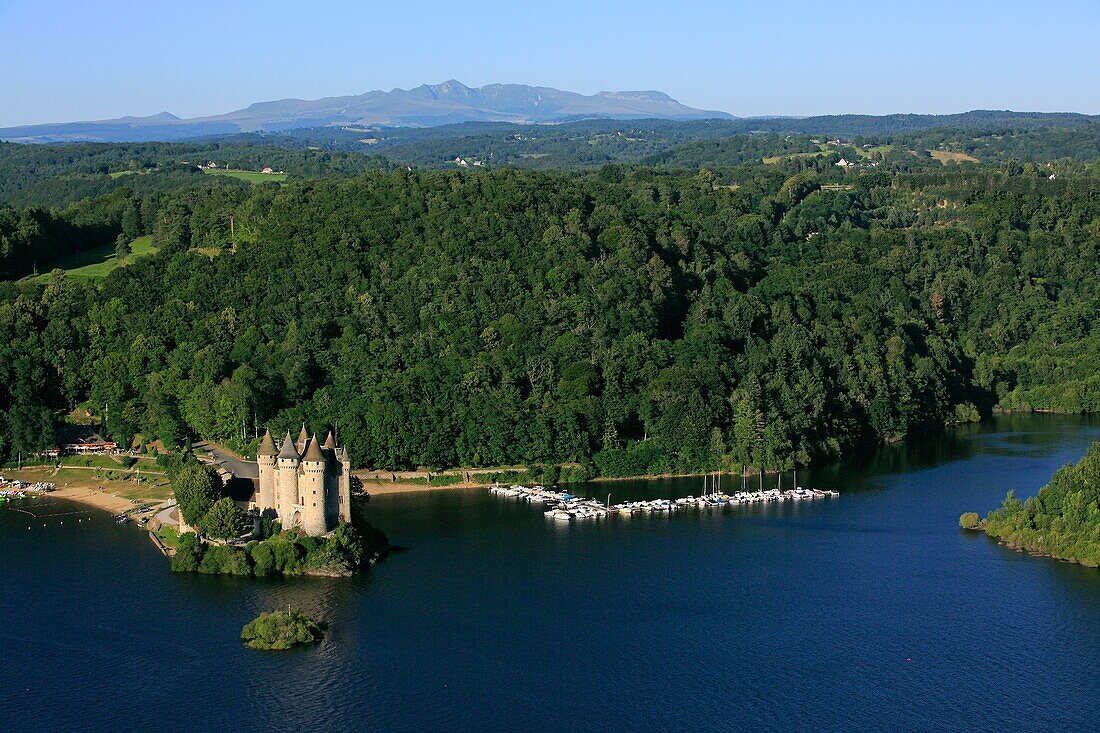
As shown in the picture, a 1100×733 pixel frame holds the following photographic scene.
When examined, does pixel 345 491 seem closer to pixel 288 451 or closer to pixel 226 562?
pixel 288 451

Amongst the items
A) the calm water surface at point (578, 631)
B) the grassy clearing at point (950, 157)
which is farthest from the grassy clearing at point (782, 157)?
the calm water surface at point (578, 631)

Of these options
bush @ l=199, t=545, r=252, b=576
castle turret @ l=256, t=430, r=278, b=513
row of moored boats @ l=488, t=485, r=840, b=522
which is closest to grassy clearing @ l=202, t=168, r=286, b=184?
row of moored boats @ l=488, t=485, r=840, b=522

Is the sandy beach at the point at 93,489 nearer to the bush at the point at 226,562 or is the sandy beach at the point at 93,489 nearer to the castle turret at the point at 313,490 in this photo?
the bush at the point at 226,562

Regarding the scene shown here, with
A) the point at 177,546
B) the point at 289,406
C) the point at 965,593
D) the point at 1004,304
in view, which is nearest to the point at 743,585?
the point at 965,593

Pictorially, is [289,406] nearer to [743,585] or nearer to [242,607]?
[242,607]

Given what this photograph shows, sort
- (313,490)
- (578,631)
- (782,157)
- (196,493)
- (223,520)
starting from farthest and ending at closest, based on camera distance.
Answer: (782,157)
(196,493)
(223,520)
(313,490)
(578,631)

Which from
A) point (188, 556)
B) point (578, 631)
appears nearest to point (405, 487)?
point (188, 556)
